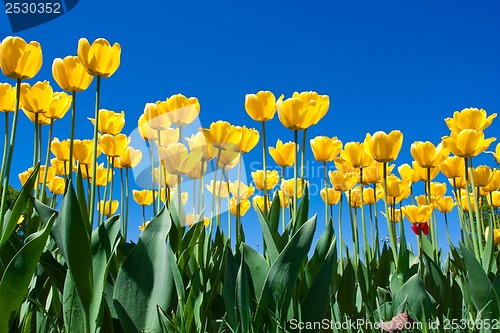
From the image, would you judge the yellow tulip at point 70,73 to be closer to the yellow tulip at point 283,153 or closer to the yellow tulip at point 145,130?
the yellow tulip at point 145,130

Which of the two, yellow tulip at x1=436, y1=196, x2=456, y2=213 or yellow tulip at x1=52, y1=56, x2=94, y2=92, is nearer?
yellow tulip at x1=52, y1=56, x2=94, y2=92

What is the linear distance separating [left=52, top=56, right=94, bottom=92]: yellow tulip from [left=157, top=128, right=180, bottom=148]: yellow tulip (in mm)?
492

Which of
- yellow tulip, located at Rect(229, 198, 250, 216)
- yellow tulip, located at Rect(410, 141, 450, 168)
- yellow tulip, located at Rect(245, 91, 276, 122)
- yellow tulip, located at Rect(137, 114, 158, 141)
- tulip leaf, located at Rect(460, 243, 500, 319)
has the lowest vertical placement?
tulip leaf, located at Rect(460, 243, 500, 319)

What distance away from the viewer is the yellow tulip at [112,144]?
9.59 ft

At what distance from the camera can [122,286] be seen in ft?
6.40

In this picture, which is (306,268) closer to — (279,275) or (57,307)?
(279,275)

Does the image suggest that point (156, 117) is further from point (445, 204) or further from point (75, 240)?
point (445, 204)

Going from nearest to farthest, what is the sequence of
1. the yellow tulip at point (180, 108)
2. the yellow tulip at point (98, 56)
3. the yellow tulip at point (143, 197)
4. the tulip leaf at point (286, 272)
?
the tulip leaf at point (286, 272) < the yellow tulip at point (98, 56) < the yellow tulip at point (180, 108) < the yellow tulip at point (143, 197)

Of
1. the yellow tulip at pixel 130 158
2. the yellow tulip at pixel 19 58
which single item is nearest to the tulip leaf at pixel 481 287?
the yellow tulip at pixel 130 158

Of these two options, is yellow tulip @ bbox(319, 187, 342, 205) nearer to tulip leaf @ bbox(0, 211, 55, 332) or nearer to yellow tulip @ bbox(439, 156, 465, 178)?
yellow tulip @ bbox(439, 156, 465, 178)

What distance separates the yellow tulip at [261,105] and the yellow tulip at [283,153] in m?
0.51

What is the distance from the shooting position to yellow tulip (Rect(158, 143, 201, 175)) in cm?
245

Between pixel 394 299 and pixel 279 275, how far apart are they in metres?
0.82

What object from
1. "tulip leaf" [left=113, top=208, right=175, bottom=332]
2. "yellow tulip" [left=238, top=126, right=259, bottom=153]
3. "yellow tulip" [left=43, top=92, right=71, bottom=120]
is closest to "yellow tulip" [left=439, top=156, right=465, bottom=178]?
"yellow tulip" [left=238, top=126, right=259, bottom=153]
